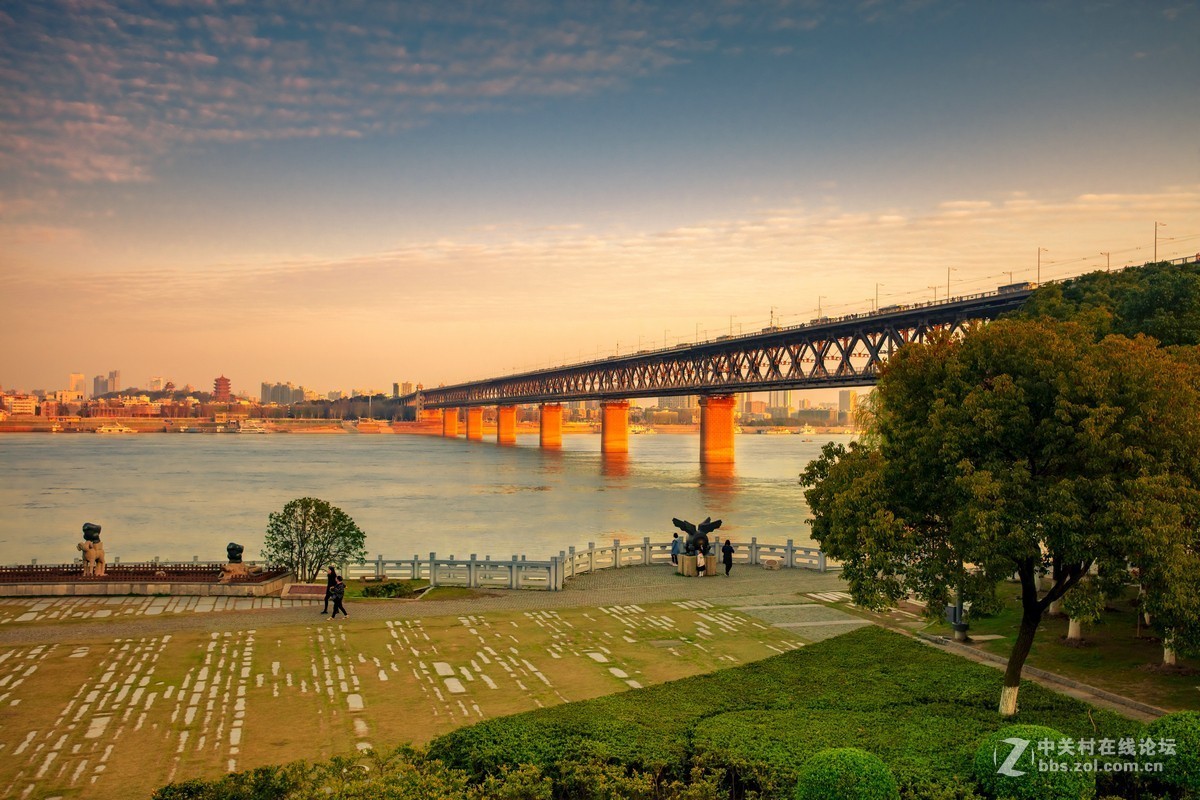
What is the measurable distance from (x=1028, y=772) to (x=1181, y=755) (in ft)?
7.43

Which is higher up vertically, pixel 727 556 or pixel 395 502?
pixel 727 556

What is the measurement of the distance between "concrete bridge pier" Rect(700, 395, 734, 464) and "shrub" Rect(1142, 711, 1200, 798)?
128m

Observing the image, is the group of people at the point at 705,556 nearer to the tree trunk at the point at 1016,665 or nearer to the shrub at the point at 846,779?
the tree trunk at the point at 1016,665

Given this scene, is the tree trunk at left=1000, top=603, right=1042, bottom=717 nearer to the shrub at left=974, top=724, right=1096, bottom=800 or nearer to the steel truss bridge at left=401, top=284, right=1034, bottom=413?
the shrub at left=974, top=724, right=1096, bottom=800

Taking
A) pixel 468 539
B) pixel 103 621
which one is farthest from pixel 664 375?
pixel 103 621

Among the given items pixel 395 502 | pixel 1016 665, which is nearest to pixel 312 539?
pixel 1016 665

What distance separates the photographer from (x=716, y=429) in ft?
472

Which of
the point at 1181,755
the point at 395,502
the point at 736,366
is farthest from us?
the point at 736,366

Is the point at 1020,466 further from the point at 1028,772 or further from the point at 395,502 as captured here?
the point at 395,502

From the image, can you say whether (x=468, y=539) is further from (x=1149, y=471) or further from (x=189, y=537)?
(x=1149, y=471)

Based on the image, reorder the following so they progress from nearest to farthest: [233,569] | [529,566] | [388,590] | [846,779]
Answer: [846,779], [388,590], [233,569], [529,566]

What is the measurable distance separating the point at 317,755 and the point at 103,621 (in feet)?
43.1

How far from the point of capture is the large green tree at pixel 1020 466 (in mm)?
14609

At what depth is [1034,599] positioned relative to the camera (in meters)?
16.5
